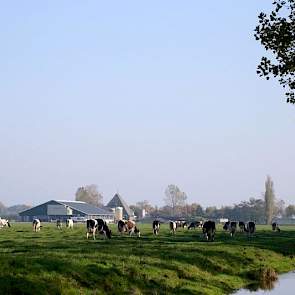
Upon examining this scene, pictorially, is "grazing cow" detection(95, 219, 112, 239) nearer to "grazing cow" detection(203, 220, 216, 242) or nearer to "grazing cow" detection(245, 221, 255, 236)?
"grazing cow" detection(203, 220, 216, 242)

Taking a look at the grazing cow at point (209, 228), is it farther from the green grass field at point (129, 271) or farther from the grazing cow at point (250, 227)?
the grazing cow at point (250, 227)

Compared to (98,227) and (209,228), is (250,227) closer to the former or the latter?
(209,228)

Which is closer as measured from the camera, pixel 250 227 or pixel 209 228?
pixel 209 228

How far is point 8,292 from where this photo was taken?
22.0m

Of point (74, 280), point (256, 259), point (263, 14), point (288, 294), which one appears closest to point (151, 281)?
point (74, 280)

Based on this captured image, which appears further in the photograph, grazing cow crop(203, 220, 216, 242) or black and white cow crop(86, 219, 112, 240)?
grazing cow crop(203, 220, 216, 242)

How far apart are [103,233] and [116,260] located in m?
28.5

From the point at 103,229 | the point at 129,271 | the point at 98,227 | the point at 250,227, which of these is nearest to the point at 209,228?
the point at 103,229

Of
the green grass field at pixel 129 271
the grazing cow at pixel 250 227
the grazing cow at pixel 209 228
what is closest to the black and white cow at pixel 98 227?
the grazing cow at pixel 209 228

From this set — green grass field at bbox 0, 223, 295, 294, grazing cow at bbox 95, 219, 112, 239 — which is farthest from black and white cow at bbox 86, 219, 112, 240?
green grass field at bbox 0, 223, 295, 294

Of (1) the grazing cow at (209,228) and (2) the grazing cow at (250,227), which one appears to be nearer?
(1) the grazing cow at (209,228)

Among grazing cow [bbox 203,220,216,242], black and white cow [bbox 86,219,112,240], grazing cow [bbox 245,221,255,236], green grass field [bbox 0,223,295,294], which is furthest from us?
grazing cow [bbox 245,221,255,236]

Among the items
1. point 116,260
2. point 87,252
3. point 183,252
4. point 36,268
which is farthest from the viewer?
point 183,252

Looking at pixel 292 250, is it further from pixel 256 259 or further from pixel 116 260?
pixel 116 260
